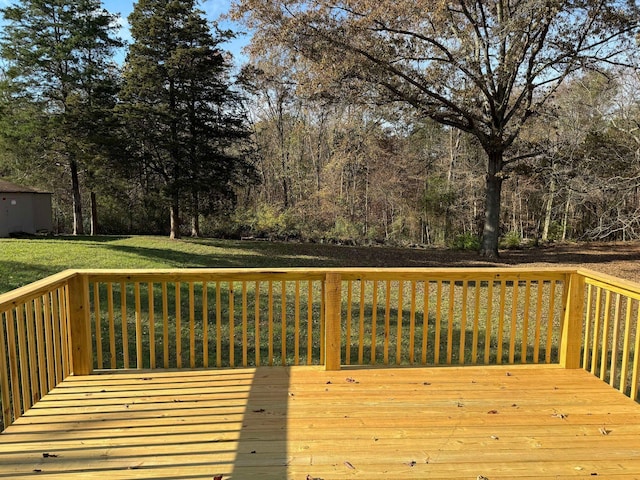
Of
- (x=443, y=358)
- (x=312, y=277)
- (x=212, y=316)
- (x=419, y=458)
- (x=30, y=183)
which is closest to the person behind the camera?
(x=419, y=458)

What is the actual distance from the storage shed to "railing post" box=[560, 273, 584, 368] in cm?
1916

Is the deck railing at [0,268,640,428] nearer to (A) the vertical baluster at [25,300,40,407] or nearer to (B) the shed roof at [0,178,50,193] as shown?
(A) the vertical baluster at [25,300,40,407]

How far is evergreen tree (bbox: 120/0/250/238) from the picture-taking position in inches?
529

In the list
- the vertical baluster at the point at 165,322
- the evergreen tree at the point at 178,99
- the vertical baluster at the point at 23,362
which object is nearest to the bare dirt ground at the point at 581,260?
the evergreen tree at the point at 178,99

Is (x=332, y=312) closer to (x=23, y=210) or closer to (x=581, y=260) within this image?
(x=581, y=260)

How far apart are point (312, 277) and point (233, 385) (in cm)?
100

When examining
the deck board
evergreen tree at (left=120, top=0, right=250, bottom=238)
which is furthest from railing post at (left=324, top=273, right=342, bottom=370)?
evergreen tree at (left=120, top=0, right=250, bottom=238)

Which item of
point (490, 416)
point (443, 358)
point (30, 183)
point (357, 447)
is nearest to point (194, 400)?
point (357, 447)

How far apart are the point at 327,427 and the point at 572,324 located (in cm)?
232

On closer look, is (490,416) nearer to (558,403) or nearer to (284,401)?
(558,403)

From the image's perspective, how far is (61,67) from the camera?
57.4 ft

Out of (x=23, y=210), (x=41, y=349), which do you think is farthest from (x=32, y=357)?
(x=23, y=210)

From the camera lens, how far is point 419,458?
7.65 feet

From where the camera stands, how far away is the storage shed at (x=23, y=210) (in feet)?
55.9
